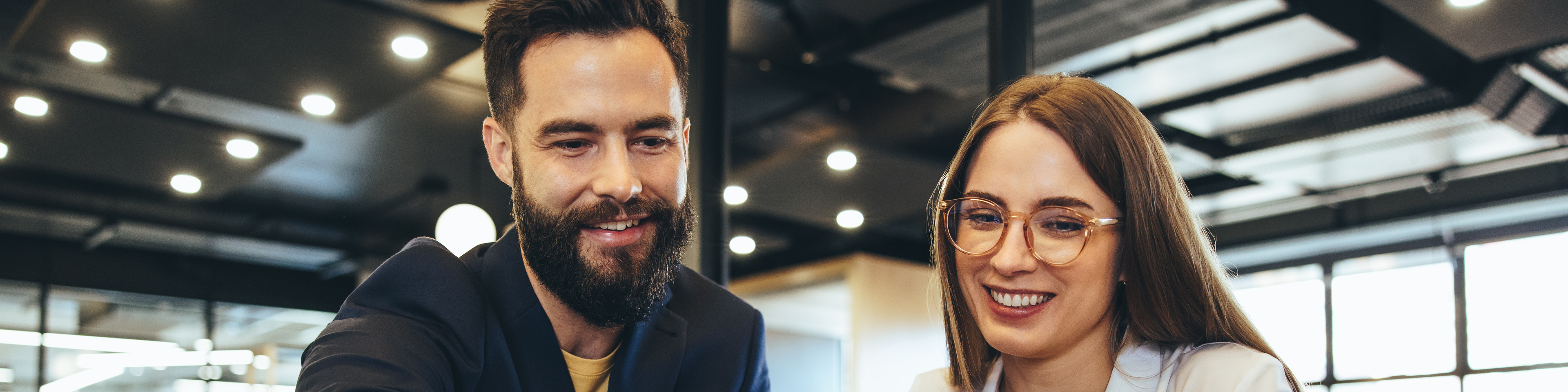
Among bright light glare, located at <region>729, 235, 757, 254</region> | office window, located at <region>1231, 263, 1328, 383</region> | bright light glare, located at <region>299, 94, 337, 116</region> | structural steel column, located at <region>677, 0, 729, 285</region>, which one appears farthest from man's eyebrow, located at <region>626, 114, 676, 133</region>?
office window, located at <region>1231, 263, 1328, 383</region>

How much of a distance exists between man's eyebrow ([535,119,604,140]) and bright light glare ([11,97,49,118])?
3.35 meters

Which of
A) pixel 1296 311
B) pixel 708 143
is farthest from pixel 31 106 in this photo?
pixel 1296 311

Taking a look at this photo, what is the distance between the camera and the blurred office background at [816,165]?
3.59m

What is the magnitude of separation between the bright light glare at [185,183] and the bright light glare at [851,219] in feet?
14.2

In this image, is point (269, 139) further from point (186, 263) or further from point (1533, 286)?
point (1533, 286)

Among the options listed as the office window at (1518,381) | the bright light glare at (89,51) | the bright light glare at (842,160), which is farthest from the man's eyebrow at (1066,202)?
the office window at (1518,381)

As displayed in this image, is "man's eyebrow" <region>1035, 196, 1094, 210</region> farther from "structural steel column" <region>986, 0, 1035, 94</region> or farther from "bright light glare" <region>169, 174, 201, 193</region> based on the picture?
"bright light glare" <region>169, 174, 201, 193</region>

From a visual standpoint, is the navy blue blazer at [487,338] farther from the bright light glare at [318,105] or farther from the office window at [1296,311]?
the office window at [1296,311]

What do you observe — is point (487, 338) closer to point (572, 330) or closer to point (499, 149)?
point (572, 330)

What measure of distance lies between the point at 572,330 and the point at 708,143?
6.56 ft

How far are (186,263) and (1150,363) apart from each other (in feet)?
21.6

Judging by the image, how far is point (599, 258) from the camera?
4.69 feet

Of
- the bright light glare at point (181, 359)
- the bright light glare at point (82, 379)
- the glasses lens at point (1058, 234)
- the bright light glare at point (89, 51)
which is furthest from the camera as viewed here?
the bright light glare at point (181, 359)

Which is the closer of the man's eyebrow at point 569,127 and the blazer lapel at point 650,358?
the man's eyebrow at point 569,127
